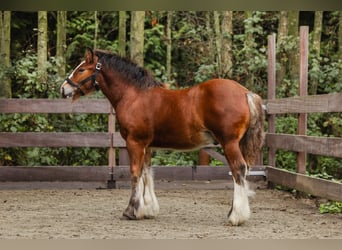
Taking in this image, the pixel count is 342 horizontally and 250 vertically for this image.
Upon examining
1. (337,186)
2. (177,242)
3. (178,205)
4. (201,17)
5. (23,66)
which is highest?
(201,17)

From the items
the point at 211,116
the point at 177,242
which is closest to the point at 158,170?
the point at 211,116

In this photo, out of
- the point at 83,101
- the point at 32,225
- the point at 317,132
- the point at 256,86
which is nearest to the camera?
the point at 32,225

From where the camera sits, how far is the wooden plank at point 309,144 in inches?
225

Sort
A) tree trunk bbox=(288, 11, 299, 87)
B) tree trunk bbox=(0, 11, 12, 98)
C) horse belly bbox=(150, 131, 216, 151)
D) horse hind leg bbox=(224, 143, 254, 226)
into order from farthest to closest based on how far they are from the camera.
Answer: tree trunk bbox=(288, 11, 299, 87), tree trunk bbox=(0, 11, 12, 98), horse belly bbox=(150, 131, 216, 151), horse hind leg bbox=(224, 143, 254, 226)

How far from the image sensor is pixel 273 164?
859 centimetres

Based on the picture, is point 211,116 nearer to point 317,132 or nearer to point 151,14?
point 317,132

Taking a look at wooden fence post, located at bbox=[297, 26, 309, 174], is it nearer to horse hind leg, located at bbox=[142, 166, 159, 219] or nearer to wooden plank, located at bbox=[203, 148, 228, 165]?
wooden plank, located at bbox=[203, 148, 228, 165]

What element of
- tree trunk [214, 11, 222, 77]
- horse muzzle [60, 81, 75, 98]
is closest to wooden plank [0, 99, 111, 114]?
horse muzzle [60, 81, 75, 98]

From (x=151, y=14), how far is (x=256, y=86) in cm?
428

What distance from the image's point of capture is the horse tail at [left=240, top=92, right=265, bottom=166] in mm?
5344

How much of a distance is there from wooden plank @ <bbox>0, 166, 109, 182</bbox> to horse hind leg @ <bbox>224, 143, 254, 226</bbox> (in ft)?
12.1

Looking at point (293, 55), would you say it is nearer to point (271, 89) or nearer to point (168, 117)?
point (271, 89)

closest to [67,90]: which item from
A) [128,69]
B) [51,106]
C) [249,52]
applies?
[128,69]

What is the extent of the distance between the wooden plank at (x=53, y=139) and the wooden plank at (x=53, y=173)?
362 mm
